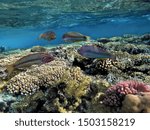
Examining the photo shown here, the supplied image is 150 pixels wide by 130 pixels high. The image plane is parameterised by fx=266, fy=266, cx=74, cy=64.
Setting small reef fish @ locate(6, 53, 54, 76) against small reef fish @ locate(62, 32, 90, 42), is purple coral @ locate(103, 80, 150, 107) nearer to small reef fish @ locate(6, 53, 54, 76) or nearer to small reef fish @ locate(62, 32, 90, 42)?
small reef fish @ locate(6, 53, 54, 76)

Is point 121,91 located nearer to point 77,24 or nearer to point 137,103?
point 137,103

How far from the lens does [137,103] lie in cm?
Result: 472

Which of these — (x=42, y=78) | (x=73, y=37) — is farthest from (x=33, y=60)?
(x=73, y=37)

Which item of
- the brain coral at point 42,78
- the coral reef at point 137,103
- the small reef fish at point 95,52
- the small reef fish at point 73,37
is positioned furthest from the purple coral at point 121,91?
the small reef fish at point 73,37

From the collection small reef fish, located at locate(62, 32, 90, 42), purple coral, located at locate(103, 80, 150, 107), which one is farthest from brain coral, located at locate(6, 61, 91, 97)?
small reef fish, located at locate(62, 32, 90, 42)

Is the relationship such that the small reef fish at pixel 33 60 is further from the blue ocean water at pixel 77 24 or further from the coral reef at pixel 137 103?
the blue ocean water at pixel 77 24

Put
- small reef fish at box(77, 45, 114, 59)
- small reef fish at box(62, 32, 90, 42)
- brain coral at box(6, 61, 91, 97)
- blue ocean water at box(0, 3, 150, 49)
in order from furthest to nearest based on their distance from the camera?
blue ocean water at box(0, 3, 150, 49) → small reef fish at box(62, 32, 90, 42) → brain coral at box(6, 61, 91, 97) → small reef fish at box(77, 45, 114, 59)

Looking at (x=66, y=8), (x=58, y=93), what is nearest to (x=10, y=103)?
(x=58, y=93)

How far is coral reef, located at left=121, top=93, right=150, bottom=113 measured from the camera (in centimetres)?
471

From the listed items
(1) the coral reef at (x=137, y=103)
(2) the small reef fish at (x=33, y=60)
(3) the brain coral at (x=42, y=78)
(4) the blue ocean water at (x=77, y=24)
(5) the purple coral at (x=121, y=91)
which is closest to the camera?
(1) the coral reef at (x=137, y=103)

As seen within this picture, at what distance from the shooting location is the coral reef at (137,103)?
15.5 ft

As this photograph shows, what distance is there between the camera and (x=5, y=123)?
500 cm

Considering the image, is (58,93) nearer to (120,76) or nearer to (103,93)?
(103,93)

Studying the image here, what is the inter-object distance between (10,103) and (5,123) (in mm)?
1587
